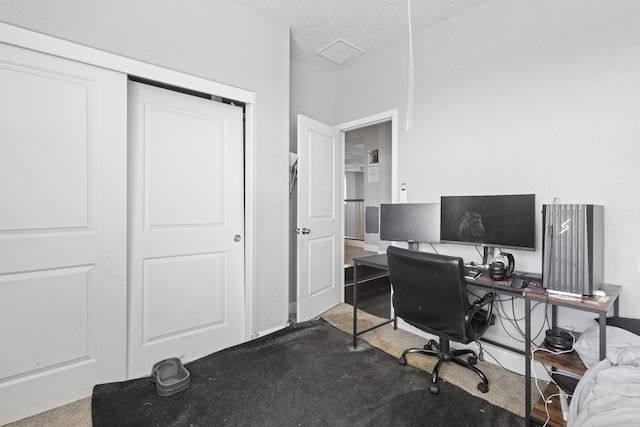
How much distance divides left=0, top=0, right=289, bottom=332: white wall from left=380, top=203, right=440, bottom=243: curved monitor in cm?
97

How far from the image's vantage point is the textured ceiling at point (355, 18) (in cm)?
235

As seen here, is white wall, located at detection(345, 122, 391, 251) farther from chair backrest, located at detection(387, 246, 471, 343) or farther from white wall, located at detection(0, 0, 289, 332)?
chair backrest, located at detection(387, 246, 471, 343)

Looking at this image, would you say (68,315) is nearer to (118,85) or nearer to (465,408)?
(118,85)

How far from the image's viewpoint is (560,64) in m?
1.95

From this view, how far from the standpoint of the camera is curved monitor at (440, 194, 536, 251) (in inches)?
76.2

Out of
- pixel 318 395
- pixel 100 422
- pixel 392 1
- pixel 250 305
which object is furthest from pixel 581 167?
pixel 100 422

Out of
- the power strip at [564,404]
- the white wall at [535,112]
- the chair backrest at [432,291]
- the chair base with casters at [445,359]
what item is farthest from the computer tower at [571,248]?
the chair base with casters at [445,359]

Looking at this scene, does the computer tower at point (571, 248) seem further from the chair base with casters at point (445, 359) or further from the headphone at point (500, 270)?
the chair base with casters at point (445, 359)

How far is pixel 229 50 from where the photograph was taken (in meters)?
2.37

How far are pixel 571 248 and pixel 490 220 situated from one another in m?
0.59

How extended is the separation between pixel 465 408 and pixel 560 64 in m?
2.30

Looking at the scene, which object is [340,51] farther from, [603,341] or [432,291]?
[603,341]

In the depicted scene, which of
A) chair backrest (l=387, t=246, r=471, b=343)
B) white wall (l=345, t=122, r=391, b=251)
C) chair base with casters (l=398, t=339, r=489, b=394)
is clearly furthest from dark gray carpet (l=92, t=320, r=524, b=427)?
white wall (l=345, t=122, r=391, b=251)

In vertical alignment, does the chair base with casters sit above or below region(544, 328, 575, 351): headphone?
below
